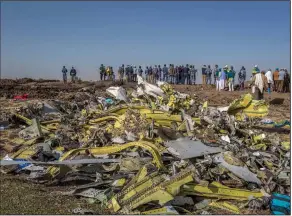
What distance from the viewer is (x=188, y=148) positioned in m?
7.03

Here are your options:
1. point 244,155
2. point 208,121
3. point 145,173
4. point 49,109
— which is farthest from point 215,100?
point 145,173

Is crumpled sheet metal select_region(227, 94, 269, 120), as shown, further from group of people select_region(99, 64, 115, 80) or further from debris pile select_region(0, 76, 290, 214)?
group of people select_region(99, 64, 115, 80)

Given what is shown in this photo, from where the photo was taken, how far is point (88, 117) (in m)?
11.1

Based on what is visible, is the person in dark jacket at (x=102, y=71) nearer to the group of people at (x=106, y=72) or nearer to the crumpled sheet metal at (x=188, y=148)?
the group of people at (x=106, y=72)

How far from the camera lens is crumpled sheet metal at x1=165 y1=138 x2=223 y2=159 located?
6812mm

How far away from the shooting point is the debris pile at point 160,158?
5.41 metres

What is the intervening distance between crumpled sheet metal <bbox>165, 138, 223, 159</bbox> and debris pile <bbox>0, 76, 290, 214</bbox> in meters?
0.02

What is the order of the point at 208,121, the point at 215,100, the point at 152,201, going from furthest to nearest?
the point at 215,100 < the point at 208,121 < the point at 152,201

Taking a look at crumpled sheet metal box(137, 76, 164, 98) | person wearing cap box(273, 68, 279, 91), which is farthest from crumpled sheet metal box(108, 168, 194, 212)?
person wearing cap box(273, 68, 279, 91)

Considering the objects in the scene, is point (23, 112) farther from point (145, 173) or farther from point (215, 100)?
point (215, 100)

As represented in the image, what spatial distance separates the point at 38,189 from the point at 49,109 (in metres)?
7.76

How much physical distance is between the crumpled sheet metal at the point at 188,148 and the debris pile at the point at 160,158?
0.06ft

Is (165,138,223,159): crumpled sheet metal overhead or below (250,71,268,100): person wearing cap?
below

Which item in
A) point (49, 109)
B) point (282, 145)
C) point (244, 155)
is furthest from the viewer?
point (49, 109)
